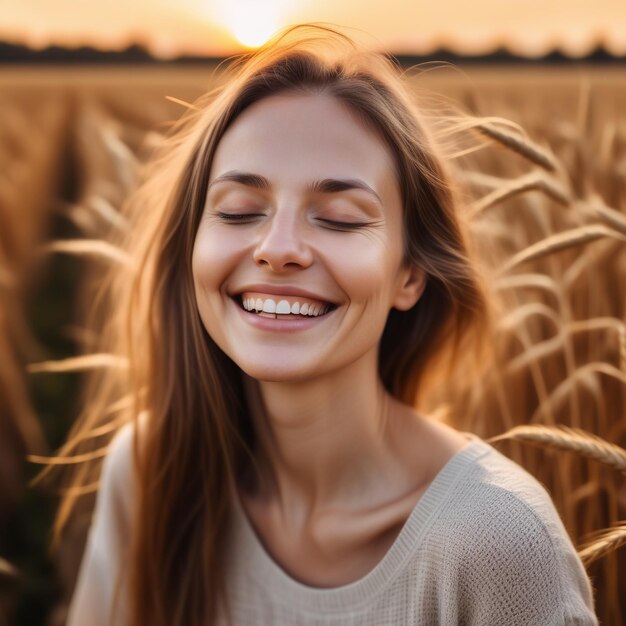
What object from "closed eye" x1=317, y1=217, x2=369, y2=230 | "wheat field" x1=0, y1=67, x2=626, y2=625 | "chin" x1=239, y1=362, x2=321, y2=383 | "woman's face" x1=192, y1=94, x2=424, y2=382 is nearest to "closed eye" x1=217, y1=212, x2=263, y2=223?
"woman's face" x1=192, y1=94, x2=424, y2=382

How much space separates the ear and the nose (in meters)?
0.30

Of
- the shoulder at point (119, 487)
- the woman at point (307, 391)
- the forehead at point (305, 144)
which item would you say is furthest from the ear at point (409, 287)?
the shoulder at point (119, 487)

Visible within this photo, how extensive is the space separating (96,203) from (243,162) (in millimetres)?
1366

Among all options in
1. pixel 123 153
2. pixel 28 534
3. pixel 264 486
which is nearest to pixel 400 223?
pixel 264 486

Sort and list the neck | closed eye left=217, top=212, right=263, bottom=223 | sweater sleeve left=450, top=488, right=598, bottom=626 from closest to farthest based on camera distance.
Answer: sweater sleeve left=450, top=488, right=598, bottom=626, closed eye left=217, top=212, right=263, bottom=223, the neck

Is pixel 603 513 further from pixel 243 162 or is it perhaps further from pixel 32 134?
pixel 32 134

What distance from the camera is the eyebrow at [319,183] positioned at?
5.20 ft

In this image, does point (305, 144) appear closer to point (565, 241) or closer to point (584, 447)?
point (565, 241)

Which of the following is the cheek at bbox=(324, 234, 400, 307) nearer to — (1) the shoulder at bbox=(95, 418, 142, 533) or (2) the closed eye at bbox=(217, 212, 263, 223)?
(2) the closed eye at bbox=(217, 212, 263, 223)

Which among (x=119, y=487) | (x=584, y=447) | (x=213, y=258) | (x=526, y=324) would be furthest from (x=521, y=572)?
(x=526, y=324)

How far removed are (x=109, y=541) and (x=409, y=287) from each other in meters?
1.00

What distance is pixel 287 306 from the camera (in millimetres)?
1592

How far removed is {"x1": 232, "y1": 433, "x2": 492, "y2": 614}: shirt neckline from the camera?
1.68 metres

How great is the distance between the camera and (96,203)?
2865mm
